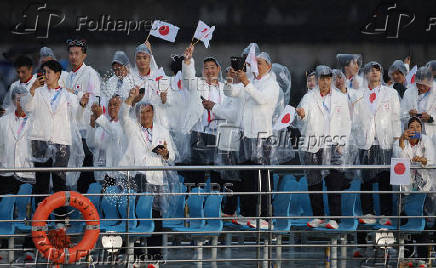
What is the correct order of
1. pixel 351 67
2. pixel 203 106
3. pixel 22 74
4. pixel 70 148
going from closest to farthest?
pixel 22 74, pixel 70 148, pixel 203 106, pixel 351 67

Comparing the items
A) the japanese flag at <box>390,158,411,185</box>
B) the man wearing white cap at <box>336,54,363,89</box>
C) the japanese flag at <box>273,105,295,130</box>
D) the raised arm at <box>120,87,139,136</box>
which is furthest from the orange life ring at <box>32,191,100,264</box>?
the man wearing white cap at <box>336,54,363,89</box>

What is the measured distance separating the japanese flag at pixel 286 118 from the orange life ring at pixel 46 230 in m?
2.32

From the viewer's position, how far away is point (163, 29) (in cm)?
810

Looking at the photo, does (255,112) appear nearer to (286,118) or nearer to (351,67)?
(286,118)

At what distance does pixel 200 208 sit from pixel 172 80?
4.51 ft

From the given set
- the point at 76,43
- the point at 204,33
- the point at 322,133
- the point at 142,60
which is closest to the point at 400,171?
the point at 322,133

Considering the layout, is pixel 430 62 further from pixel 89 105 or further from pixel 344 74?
pixel 89 105

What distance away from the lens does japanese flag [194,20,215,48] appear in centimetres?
810

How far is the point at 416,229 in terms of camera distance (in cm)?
765

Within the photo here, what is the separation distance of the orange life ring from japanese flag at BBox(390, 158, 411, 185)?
2.43 m

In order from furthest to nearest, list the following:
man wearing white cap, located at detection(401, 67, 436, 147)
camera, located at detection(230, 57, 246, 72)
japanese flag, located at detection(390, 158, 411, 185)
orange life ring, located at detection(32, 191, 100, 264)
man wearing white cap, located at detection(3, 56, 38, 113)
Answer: man wearing white cap, located at detection(401, 67, 436, 147)
camera, located at detection(230, 57, 246, 72)
man wearing white cap, located at detection(3, 56, 38, 113)
japanese flag, located at detection(390, 158, 411, 185)
orange life ring, located at detection(32, 191, 100, 264)

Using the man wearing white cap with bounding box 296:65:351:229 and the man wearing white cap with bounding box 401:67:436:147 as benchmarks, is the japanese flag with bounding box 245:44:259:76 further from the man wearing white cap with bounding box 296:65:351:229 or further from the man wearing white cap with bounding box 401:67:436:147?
the man wearing white cap with bounding box 401:67:436:147

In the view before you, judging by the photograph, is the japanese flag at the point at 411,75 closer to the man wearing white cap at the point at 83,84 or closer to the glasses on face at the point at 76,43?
the man wearing white cap at the point at 83,84

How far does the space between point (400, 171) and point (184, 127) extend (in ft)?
7.65
